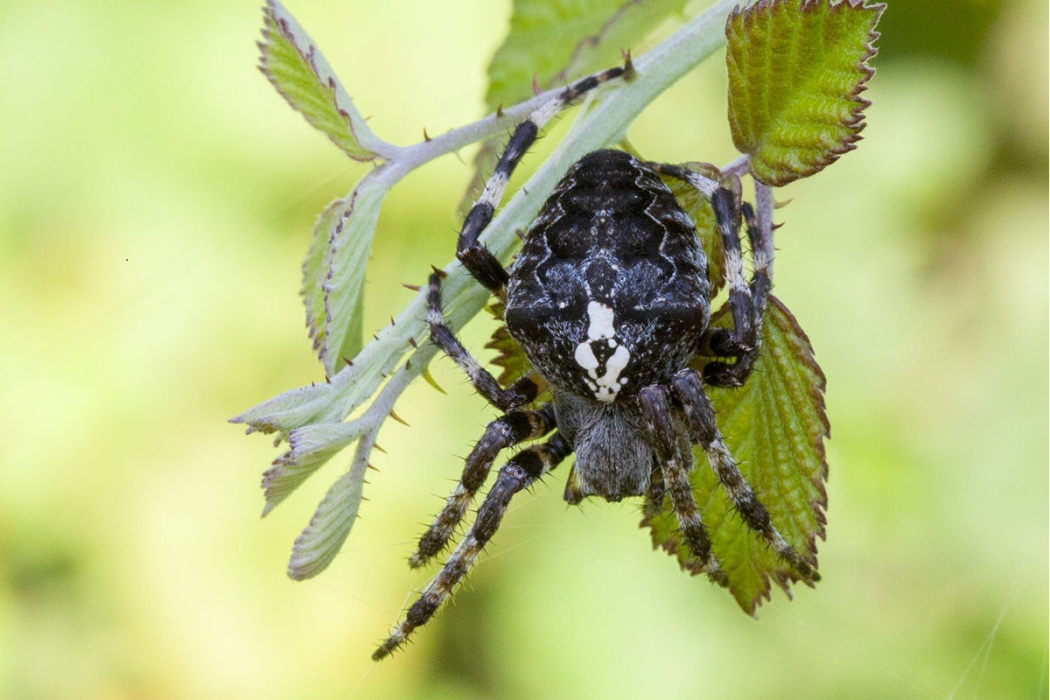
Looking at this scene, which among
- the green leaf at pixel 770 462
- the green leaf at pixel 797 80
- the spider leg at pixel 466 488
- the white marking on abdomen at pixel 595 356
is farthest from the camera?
the spider leg at pixel 466 488

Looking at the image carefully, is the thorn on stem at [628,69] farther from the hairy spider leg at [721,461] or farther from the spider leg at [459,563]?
the spider leg at [459,563]

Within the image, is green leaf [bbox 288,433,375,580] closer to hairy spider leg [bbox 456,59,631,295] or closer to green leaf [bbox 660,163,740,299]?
hairy spider leg [bbox 456,59,631,295]

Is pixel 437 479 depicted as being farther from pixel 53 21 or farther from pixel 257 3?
pixel 53 21

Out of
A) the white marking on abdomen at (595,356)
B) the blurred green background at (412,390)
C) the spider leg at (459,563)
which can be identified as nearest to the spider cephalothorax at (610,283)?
the white marking on abdomen at (595,356)

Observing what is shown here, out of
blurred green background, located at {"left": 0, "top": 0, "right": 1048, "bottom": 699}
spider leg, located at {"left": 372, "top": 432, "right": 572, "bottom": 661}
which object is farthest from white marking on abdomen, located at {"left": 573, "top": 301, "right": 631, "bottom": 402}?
blurred green background, located at {"left": 0, "top": 0, "right": 1048, "bottom": 699}

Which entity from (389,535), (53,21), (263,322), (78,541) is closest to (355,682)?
(389,535)

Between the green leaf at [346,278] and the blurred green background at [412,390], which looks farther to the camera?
the blurred green background at [412,390]

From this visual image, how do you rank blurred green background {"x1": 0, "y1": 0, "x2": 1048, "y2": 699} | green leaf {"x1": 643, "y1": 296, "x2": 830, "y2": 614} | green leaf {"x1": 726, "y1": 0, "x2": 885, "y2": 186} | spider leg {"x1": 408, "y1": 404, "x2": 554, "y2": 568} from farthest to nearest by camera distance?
blurred green background {"x1": 0, "y1": 0, "x2": 1048, "y2": 699} < spider leg {"x1": 408, "y1": 404, "x2": 554, "y2": 568} < green leaf {"x1": 643, "y1": 296, "x2": 830, "y2": 614} < green leaf {"x1": 726, "y1": 0, "x2": 885, "y2": 186}
